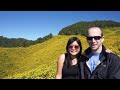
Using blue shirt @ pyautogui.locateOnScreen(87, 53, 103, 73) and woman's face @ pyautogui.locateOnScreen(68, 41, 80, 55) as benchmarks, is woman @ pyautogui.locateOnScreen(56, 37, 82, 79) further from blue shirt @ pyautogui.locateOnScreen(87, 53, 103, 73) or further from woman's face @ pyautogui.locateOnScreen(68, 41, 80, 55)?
blue shirt @ pyautogui.locateOnScreen(87, 53, 103, 73)

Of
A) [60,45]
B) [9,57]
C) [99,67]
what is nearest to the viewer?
[99,67]

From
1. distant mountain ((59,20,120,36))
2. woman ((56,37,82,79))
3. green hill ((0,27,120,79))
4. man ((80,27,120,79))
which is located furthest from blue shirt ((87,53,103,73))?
green hill ((0,27,120,79))

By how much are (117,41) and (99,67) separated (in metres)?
4.12

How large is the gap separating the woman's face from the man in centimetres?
13

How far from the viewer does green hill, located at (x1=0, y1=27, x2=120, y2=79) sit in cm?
706

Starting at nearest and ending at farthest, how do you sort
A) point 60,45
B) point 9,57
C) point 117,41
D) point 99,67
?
point 99,67 → point 60,45 → point 117,41 → point 9,57

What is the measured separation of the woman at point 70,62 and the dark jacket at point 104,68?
0.10 meters

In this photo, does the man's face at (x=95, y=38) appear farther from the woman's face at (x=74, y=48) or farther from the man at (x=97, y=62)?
the woman's face at (x=74, y=48)

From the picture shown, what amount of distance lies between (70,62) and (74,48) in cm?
20

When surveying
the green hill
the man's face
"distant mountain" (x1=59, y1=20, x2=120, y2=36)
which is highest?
"distant mountain" (x1=59, y1=20, x2=120, y2=36)
